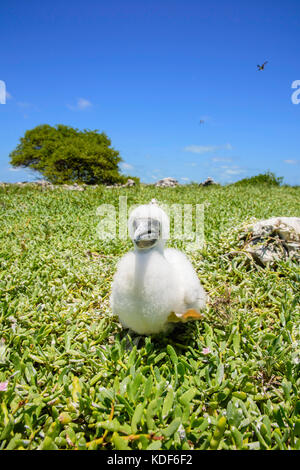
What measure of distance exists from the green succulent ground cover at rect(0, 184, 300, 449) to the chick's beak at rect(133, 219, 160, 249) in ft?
2.23

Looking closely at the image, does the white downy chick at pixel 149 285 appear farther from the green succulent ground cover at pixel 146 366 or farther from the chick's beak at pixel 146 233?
the green succulent ground cover at pixel 146 366

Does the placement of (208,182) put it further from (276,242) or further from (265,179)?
(276,242)

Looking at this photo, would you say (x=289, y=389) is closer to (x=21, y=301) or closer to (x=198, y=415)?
(x=198, y=415)

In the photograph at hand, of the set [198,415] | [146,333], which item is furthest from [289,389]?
[146,333]

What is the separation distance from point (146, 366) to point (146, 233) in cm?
79

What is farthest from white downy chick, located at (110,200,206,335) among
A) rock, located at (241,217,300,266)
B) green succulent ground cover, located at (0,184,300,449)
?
rock, located at (241,217,300,266)

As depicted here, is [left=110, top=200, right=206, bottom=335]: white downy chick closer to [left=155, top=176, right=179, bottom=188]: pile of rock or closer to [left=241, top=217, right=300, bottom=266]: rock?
[left=241, top=217, right=300, bottom=266]: rock

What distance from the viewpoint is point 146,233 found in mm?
1816

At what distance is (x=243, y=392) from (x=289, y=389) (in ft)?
0.82

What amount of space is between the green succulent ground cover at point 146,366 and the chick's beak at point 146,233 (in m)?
0.68

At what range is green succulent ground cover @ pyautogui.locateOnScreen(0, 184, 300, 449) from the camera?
149 centimetres

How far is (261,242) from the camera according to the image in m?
3.22

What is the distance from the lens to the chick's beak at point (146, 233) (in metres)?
1.81
